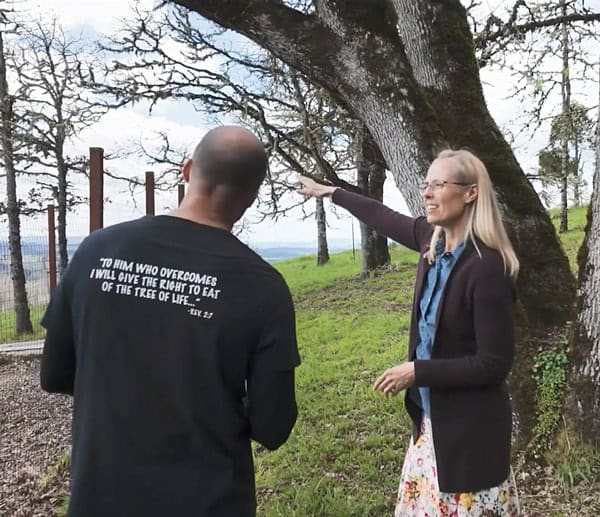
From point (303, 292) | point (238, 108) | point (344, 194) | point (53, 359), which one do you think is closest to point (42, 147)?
point (238, 108)

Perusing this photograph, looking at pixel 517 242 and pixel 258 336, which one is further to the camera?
pixel 517 242

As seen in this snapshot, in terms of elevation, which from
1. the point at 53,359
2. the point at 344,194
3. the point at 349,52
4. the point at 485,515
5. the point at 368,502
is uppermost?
the point at 349,52

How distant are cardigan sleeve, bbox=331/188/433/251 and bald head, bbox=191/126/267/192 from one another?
1.06 meters

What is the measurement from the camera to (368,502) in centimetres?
323

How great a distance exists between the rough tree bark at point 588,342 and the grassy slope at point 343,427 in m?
1.14

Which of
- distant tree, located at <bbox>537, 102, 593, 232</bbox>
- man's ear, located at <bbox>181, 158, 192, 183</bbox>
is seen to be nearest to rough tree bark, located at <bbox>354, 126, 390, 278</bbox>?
distant tree, located at <bbox>537, 102, 593, 232</bbox>

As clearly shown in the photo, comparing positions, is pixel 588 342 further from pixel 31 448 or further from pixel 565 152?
pixel 565 152

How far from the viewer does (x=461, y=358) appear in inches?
71.7

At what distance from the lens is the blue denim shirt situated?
1.93 meters

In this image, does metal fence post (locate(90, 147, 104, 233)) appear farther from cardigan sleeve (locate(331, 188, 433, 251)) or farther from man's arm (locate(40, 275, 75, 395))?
man's arm (locate(40, 275, 75, 395))

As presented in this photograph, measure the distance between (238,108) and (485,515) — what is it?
10.6 m

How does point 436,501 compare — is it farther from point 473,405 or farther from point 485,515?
point 473,405

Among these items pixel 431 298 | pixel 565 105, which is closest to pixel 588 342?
pixel 431 298

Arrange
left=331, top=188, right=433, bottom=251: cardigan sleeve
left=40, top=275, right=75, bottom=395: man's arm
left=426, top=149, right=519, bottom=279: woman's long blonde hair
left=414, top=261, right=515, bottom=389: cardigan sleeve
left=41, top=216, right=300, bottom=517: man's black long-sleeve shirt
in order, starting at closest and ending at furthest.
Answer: left=41, top=216, right=300, bottom=517: man's black long-sleeve shirt < left=40, top=275, right=75, bottom=395: man's arm < left=414, top=261, right=515, bottom=389: cardigan sleeve < left=426, top=149, right=519, bottom=279: woman's long blonde hair < left=331, top=188, right=433, bottom=251: cardigan sleeve
